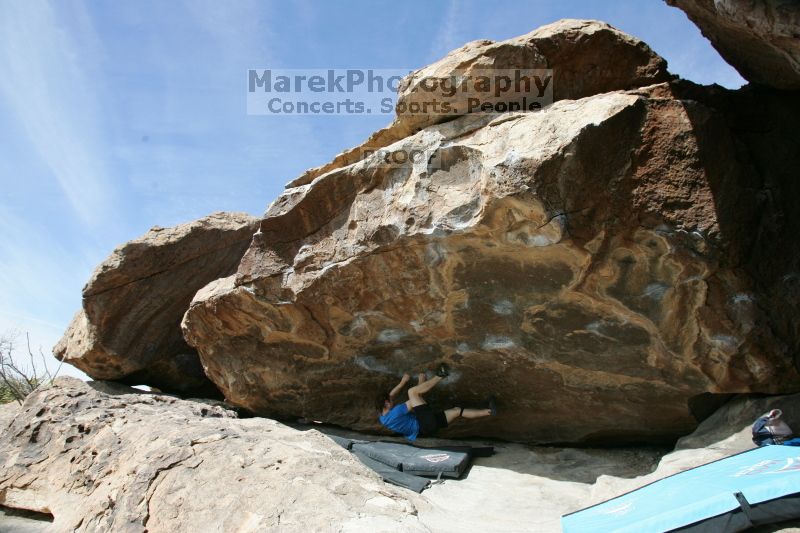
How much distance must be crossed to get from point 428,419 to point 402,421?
238 mm

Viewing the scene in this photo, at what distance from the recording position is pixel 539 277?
3.79 meters

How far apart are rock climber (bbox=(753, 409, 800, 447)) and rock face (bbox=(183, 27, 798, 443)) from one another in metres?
0.24

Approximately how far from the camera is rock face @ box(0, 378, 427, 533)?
2.84m

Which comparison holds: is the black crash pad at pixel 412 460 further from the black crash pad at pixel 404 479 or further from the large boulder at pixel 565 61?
the large boulder at pixel 565 61

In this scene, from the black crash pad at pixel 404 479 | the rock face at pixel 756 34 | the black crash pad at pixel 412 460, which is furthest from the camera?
the black crash pad at pixel 412 460

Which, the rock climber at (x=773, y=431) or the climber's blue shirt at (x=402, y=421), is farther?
the climber's blue shirt at (x=402, y=421)

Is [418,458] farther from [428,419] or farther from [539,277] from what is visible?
[539,277]

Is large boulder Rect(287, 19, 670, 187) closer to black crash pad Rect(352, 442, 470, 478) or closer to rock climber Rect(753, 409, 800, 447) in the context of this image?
rock climber Rect(753, 409, 800, 447)

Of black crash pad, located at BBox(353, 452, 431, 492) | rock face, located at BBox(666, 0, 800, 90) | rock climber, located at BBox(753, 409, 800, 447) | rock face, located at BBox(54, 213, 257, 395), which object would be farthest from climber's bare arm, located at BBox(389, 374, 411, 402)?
rock face, located at BBox(666, 0, 800, 90)

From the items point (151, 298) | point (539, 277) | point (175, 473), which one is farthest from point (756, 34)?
point (151, 298)

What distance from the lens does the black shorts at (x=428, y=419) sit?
480 centimetres

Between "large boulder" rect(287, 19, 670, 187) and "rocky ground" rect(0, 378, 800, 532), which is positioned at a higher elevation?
"large boulder" rect(287, 19, 670, 187)

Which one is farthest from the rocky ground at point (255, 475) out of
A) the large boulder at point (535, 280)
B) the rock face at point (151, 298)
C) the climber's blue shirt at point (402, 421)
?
the rock face at point (151, 298)

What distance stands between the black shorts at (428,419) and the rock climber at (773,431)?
225cm
